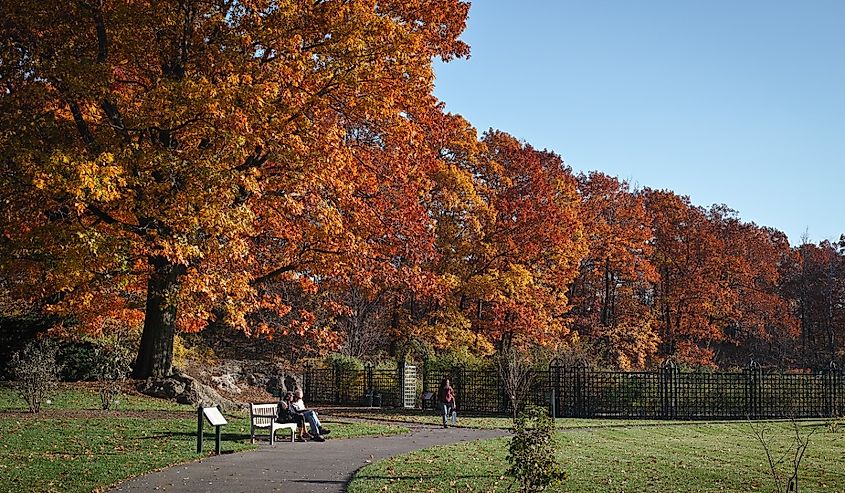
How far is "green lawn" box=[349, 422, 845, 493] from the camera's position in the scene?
38.4ft

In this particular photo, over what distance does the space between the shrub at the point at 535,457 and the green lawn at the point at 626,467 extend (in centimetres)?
160

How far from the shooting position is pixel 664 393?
2730 cm

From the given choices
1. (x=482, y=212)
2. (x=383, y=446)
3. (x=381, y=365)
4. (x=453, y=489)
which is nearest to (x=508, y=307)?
(x=482, y=212)

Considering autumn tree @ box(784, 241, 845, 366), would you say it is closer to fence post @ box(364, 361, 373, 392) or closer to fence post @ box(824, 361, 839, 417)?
fence post @ box(824, 361, 839, 417)

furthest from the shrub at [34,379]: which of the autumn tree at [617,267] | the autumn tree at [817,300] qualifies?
the autumn tree at [817,300]

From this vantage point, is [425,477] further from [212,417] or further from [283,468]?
[212,417]

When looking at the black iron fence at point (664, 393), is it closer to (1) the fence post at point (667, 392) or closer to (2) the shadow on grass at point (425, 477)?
(1) the fence post at point (667, 392)

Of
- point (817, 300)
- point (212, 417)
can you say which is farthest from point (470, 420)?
point (817, 300)

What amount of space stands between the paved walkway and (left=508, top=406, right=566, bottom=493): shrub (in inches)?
111

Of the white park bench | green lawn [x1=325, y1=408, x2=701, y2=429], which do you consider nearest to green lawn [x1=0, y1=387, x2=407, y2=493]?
the white park bench

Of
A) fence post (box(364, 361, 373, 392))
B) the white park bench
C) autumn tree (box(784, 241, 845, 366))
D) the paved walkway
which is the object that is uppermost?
autumn tree (box(784, 241, 845, 366))

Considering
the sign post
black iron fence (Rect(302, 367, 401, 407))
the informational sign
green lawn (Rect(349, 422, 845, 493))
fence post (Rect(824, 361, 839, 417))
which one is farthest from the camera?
black iron fence (Rect(302, 367, 401, 407))

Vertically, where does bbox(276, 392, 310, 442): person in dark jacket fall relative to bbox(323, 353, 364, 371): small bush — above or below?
below

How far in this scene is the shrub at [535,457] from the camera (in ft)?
31.4
